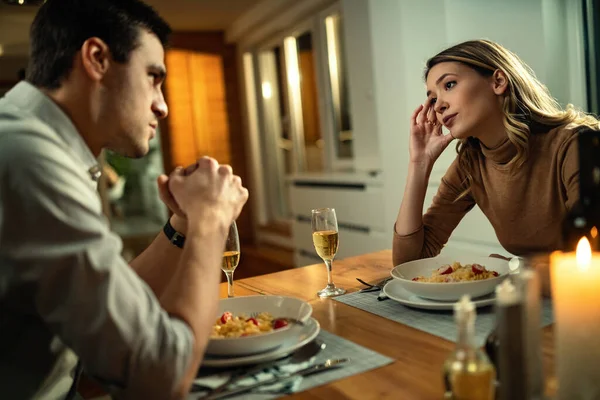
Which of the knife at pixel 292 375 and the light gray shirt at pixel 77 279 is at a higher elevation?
the light gray shirt at pixel 77 279

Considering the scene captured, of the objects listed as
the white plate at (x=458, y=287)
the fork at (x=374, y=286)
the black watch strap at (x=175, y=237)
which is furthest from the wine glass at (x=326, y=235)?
the black watch strap at (x=175, y=237)

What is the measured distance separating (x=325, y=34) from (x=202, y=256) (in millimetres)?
4426

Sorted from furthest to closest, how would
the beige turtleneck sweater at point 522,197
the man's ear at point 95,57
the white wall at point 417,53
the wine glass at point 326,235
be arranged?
the white wall at point 417,53, the beige turtleneck sweater at point 522,197, the wine glass at point 326,235, the man's ear at point 95,57

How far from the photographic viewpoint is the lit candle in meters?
0.60

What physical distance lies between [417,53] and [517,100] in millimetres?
1984

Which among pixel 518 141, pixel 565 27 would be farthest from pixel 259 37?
pixel 518 141

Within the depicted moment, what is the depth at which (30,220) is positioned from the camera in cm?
75

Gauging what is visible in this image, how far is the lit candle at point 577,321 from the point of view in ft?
1.96

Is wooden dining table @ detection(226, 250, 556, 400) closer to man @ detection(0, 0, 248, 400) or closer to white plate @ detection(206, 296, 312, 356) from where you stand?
white plate @ detection(206, 296, 312, 356)

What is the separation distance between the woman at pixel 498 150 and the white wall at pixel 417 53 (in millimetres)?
1301

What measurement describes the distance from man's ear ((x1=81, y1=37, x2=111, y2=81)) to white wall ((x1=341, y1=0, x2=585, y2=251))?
95.3 inches

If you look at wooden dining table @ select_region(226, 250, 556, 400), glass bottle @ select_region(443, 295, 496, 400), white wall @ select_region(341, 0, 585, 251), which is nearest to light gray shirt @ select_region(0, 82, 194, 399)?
wooden dining table @ select_region(226, 250, 556, 400)

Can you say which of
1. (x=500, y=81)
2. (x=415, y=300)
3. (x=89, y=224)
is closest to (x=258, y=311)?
(x=415, y=300)

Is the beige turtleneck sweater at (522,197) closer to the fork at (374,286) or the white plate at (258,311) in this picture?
the fork at (374,286)
